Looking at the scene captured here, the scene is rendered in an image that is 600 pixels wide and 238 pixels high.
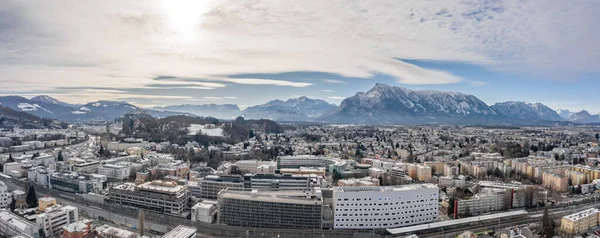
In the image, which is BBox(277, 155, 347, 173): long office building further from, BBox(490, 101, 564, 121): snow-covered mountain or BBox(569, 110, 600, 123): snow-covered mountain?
BBox(569, 110, 600, 123): snow-covered mountain

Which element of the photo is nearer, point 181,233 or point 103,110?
point 181,233

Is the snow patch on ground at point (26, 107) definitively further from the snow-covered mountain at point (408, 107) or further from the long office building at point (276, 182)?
the long office building at point (276, 182)

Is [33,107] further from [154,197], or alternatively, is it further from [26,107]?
[154,197]

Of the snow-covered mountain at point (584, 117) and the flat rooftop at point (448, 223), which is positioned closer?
the flat rooftop at point (448, 223)

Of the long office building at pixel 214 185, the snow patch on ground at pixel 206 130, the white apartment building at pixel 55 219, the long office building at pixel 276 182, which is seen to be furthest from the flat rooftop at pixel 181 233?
the snow patch on ground at pixel 206 130

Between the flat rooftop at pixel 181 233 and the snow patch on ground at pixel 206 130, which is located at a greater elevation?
the snow patch on ground at pixel 206 130

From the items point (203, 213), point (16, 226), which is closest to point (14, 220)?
point (16, 226)
